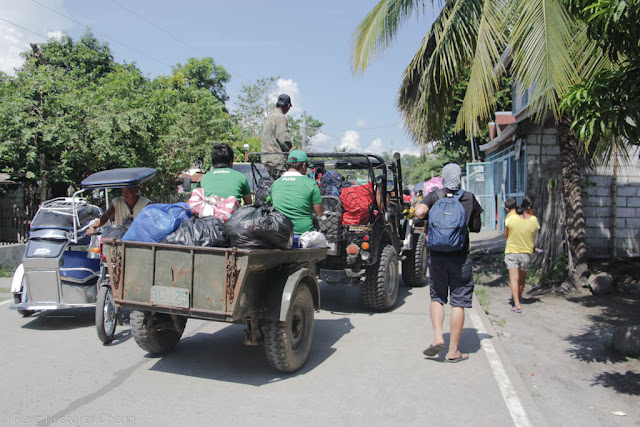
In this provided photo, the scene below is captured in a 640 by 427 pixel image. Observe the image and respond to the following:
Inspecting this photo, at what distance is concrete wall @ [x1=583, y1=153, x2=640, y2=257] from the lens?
11531 mm

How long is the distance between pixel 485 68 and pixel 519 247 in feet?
9.64

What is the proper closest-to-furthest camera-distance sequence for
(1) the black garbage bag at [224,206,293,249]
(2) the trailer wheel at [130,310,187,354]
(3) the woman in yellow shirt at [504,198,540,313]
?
(1) the black garbage bag at [224,206,293,249]
(2) the trailer wheel at [130,310,187,354]
(3) the woman in yellow shirt at [504,198,540,313]

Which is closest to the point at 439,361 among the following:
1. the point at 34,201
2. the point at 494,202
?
the point at 34,201

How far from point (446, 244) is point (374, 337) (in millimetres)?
1727

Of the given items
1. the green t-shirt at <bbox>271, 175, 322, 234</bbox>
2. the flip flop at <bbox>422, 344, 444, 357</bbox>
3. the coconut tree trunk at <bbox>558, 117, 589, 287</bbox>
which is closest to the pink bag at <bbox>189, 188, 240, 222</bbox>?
the green t-shirt at <bbox>271, 175, 322, 234</bbox>

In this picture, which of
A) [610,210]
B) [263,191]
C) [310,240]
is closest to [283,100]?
[263,191]

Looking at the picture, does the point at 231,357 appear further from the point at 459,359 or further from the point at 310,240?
the point at 459,359

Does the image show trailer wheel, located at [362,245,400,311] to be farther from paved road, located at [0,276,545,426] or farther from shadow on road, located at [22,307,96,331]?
shadow on road, located at [22,307,96,331]

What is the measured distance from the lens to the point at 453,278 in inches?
217

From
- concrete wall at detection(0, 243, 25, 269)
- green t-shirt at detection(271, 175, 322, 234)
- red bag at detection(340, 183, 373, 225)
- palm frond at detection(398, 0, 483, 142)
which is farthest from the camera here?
concrete wall at detection(0, 243, 25, 269)

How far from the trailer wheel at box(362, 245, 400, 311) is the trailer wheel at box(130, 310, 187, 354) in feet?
9.71

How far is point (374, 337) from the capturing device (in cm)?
639

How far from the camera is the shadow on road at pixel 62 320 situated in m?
6.80

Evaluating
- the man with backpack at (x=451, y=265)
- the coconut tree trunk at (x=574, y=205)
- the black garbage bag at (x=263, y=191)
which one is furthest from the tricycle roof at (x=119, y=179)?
the coconut tree trunk at (x=574, y=205)
